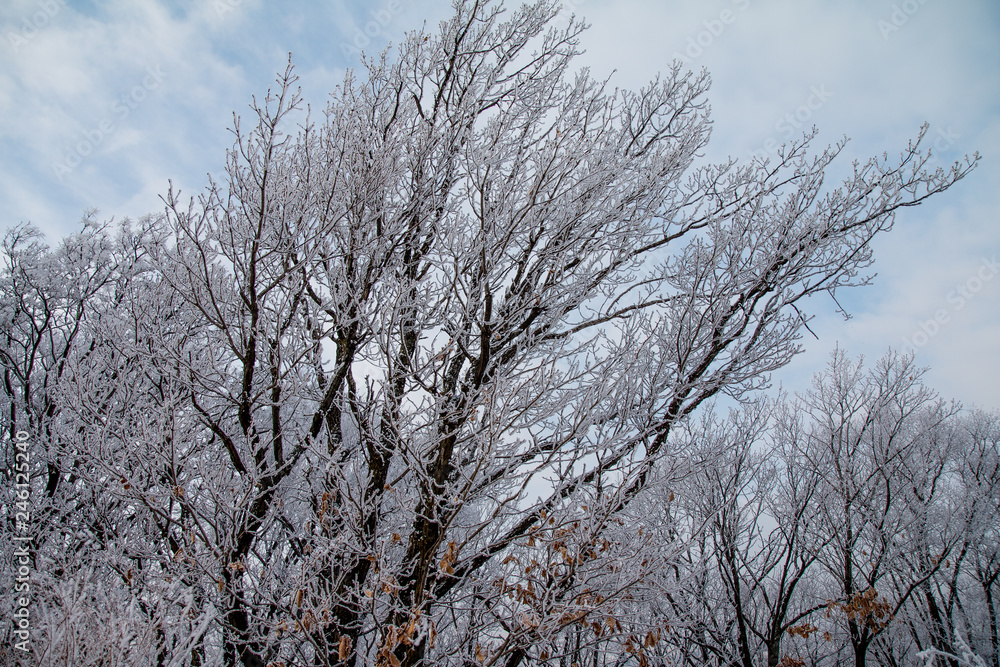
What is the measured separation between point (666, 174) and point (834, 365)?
7244 millimetres

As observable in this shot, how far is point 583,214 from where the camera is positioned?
412cm

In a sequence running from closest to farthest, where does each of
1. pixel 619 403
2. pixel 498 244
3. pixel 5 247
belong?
pixel 619 403 → pixel 498 244 → pixel 5 247

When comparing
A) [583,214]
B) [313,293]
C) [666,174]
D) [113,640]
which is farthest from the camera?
[666,174]

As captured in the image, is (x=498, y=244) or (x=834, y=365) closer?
(x=498, y=244)

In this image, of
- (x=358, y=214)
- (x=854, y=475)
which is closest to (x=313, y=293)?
(x=358, y=214)

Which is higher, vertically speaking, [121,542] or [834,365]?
[834,365]

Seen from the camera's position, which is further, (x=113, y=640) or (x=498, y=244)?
(x=498, y=244)

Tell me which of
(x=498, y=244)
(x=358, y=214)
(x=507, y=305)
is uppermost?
(x=358, y=214)

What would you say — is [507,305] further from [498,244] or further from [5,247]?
[5,247]

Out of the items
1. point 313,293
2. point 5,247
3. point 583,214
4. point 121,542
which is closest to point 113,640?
point 121,542

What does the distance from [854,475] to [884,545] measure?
1159mm

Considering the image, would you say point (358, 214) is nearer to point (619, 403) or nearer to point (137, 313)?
point (137, 313)

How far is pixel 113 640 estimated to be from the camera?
8.93 feet

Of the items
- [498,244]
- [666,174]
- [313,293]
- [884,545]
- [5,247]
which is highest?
[5,247]
